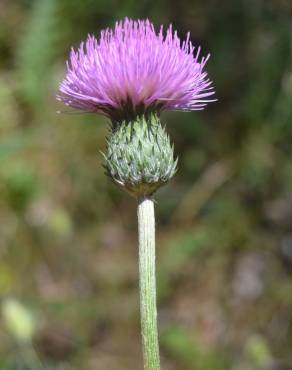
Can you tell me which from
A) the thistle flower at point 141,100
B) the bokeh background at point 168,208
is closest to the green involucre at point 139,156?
the thistle flower at point 141,100

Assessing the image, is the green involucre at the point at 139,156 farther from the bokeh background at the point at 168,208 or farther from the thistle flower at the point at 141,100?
the bokeh background at the point at 168,208

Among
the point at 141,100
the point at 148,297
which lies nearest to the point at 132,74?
the point at 141,100

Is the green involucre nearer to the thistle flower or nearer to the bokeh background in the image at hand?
the thistle flower

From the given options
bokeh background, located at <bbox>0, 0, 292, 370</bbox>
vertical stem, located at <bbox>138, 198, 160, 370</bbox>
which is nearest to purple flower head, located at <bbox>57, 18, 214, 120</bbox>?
vertical stem, located at <bbox>138, 198, 160, 370</bbox>

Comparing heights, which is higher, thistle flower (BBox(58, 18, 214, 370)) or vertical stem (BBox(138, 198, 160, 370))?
thistle flower (BBox(58, 18, 214, 370))

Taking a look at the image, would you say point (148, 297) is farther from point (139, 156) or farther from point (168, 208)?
point (168, 208)

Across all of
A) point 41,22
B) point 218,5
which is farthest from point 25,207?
point 218,5
